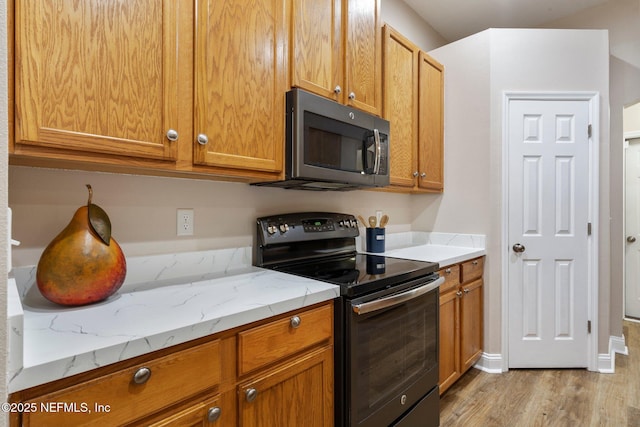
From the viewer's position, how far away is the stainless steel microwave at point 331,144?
147 cm

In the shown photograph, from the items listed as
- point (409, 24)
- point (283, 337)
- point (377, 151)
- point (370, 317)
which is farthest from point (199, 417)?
point (409, 24)

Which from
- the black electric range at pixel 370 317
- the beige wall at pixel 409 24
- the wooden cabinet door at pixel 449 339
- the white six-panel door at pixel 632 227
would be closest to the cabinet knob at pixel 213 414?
the black electric range at pixel 370 317

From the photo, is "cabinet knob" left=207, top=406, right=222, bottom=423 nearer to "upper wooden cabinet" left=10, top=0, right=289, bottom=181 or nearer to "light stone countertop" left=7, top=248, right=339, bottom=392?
"light stone countertop" left=7, top=248, right=339, bottom=392

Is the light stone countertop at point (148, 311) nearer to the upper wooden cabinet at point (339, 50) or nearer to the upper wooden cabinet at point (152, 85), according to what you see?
the upper wooden cabinet at point (152, 85)

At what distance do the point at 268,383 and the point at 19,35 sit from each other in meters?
1.17

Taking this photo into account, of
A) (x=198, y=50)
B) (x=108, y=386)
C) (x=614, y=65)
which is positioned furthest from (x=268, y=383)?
(x=614, y=65)

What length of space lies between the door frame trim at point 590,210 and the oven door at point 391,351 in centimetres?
101

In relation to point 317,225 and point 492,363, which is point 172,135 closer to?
point 317,225

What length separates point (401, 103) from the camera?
7.47 ft

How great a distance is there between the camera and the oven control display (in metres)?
A: 1.89

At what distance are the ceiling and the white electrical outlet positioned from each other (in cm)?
256

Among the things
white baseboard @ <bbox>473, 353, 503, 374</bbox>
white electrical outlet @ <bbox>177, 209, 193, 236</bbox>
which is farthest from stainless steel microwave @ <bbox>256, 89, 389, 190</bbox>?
white baseboard @ <bbox>473, 353, 503, 374</bbox>

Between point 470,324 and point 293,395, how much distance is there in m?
1.67

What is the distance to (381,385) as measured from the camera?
145 centimetres
